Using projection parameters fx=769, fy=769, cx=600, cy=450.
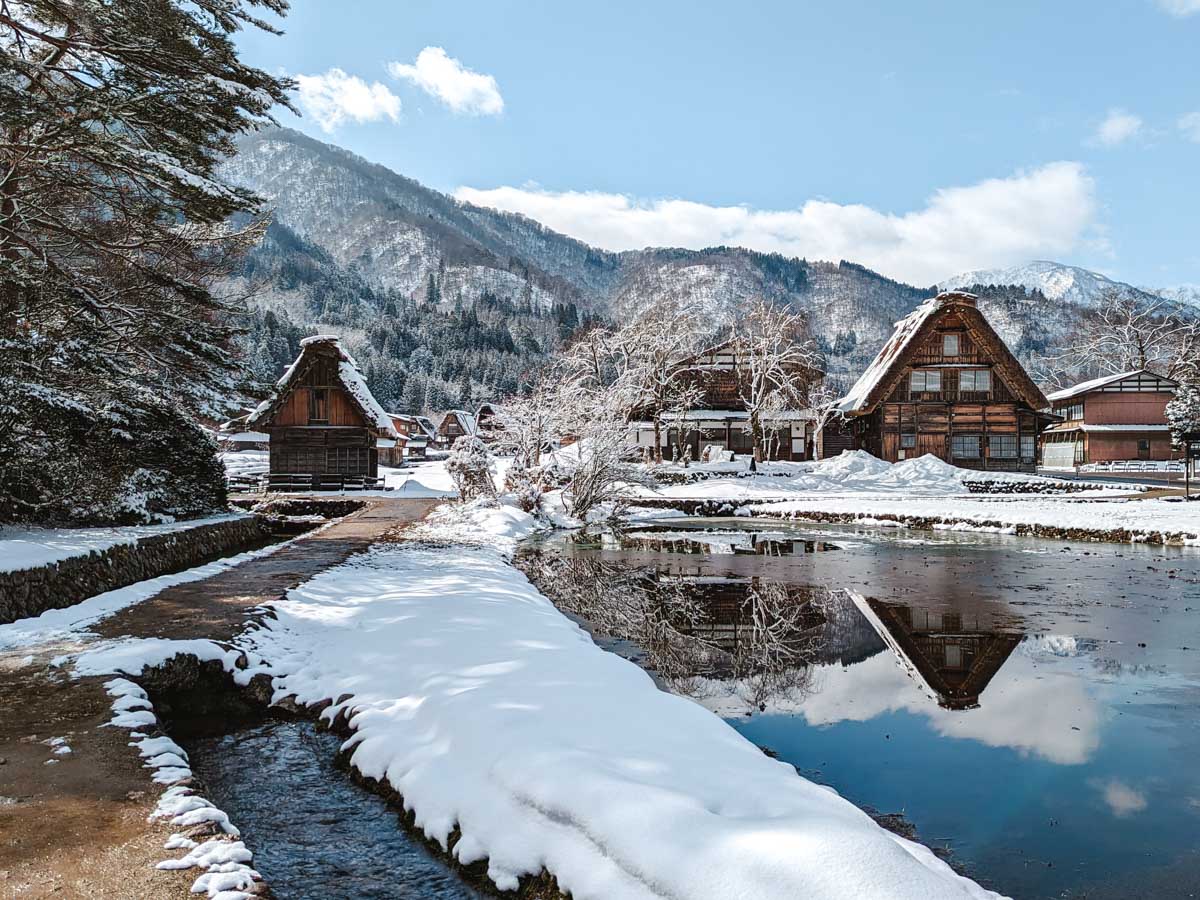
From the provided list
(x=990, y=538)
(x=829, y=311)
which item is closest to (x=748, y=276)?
(x=829, y=311)

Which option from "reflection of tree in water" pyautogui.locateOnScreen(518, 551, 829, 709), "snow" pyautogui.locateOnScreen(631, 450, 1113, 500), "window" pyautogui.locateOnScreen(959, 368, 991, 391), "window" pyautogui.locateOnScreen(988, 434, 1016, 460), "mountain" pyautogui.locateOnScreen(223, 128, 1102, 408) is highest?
"mountain" pyautogui.locateOnScreen(223, 128, 1102, 408)

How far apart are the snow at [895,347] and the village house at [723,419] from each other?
3.43m

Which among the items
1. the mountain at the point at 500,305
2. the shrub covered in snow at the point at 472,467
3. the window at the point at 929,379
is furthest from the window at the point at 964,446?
the mountain at the point at 500,305

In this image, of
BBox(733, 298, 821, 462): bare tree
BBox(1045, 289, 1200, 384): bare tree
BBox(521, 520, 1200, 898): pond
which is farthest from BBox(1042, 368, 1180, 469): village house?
BBox(521, 520, 1200, 898): pond

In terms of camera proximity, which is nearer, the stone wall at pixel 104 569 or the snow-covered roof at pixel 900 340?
the stone wall at pixel 104 569

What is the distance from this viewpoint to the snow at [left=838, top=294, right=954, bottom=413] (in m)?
38.9

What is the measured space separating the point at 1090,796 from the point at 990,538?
16623 mm

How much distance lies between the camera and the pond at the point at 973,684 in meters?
4.61

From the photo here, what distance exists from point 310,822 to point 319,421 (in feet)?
104

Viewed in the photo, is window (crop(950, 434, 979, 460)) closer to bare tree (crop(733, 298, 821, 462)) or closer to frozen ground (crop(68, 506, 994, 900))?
bare tree (crop(733, 298, 821, 462))

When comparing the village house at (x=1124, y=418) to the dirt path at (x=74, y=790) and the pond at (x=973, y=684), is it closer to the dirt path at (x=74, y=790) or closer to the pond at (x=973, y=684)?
the pond at (x=973, y=684)

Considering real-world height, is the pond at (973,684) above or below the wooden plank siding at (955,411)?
below

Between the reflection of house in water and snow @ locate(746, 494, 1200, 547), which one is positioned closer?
the reflection of house in water

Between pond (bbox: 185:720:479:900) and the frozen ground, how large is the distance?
0.20 meters
